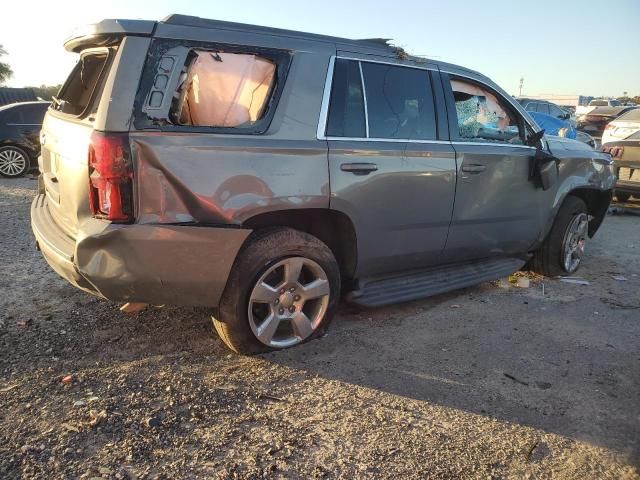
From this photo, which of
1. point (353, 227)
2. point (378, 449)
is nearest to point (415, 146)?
point (353, 227)

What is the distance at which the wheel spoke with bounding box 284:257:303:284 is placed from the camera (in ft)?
10.9

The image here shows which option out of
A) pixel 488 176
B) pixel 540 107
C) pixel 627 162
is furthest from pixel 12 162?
pixel 540 107

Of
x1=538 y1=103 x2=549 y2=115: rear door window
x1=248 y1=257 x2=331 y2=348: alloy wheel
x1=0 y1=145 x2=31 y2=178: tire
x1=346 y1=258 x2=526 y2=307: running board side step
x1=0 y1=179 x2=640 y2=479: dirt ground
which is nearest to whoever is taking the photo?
x1=0 y1=179 x2=640 y2=479: dirt ground

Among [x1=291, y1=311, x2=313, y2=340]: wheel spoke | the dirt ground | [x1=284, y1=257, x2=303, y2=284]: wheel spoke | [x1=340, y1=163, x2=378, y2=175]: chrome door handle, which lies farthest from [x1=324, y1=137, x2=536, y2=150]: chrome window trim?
the dirt ground

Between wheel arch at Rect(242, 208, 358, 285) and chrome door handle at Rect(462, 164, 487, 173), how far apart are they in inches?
44.0

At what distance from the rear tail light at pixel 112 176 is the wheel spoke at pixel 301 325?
1232 millimetres

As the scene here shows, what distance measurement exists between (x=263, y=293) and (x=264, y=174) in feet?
2.39

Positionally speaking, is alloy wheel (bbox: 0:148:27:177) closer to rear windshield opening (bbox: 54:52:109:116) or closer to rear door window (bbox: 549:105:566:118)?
rear windshield opening (bbox: 54:52:109:116)

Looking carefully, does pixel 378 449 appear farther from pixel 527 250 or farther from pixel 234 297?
pixel 527 250

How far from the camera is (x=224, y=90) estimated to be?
3113mm

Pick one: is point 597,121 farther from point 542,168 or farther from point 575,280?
point 542,168

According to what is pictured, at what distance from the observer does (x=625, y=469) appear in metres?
2.46

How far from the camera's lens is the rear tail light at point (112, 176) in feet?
8.85

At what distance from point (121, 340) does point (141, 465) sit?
1353 mm
